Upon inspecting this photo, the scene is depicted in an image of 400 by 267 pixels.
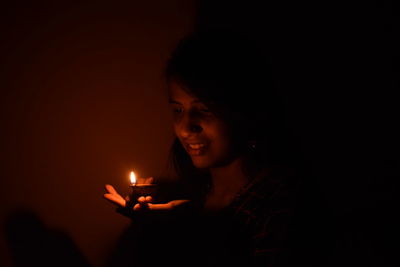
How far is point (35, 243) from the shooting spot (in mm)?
1058

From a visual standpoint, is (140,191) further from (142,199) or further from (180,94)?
(180,94)

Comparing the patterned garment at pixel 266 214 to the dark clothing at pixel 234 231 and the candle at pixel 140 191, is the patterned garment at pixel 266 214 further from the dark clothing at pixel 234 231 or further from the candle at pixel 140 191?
the candle at pixel 140 191

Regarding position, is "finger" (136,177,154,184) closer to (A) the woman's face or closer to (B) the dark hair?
(A) the woman's face

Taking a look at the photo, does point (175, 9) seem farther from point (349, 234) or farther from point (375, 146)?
point (349, 234)

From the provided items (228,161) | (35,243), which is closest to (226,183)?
(228,161)

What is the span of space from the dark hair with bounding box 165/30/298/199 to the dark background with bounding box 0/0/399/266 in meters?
0.24

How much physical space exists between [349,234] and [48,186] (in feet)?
3.40

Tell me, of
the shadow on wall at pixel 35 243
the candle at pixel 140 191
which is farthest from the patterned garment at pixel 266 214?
the shadow on wall at pixel 35 243

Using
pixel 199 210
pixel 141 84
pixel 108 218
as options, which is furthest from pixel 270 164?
pixel 108 218

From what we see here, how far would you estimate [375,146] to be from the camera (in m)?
1.21

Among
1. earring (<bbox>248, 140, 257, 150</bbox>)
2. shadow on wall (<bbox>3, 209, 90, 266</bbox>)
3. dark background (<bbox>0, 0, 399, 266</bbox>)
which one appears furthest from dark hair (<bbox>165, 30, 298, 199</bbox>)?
shadow on wall (<bbox>3, 209, 90, 266</bbox>)

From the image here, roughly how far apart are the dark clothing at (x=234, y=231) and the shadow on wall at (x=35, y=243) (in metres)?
0.30

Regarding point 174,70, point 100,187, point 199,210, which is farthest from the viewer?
point 100,187

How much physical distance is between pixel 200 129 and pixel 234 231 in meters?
0.27
